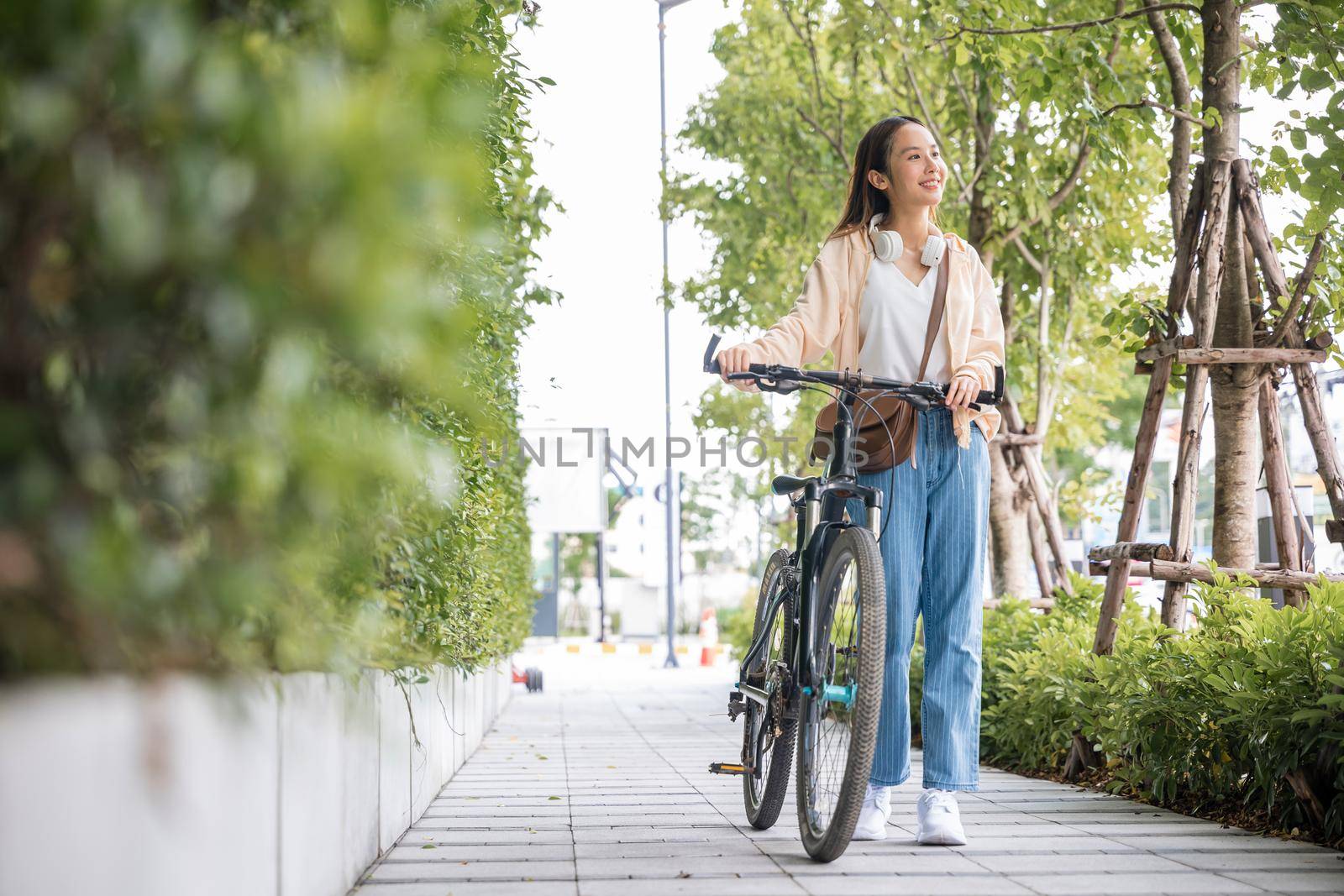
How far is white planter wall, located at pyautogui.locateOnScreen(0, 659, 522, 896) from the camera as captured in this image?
1.20 m

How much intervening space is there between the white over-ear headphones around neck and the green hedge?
56.8 inches

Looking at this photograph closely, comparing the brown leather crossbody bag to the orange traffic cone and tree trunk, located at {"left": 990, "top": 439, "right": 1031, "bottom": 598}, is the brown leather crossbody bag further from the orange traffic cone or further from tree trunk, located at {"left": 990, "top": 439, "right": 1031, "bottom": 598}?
the orange traffic cone

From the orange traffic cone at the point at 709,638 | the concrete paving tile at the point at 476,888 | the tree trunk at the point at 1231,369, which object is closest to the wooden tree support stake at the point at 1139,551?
the tree trunk at the point at 1231,369

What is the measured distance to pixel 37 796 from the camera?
48.7 inches

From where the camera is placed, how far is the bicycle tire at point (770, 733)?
11.5 feet

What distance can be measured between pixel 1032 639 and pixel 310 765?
4.21m

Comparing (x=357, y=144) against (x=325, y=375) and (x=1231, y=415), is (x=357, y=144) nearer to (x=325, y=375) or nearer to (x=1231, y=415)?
(x=325, y=375)

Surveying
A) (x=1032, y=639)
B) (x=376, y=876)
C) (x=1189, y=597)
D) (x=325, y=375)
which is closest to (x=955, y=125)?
(x=1032, y=639)

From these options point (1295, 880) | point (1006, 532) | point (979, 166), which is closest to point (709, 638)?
point (1006, 532)

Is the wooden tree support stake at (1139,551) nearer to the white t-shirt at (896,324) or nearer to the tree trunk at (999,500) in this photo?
the white t-shirt at (896,324)

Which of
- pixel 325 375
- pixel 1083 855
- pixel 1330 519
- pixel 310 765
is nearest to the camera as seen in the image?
pixel 325 375

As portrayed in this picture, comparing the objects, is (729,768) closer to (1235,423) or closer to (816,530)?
(816,530)

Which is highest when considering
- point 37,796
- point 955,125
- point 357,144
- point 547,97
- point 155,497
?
point 955,125

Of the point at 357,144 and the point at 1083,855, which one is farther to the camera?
the point at 1083,855
